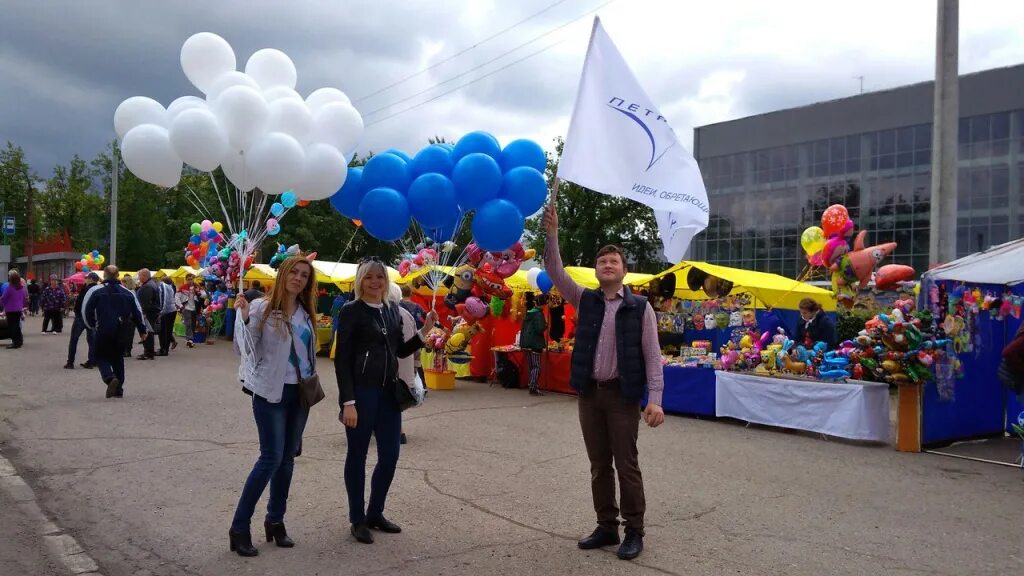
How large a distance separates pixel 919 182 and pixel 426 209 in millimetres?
46426

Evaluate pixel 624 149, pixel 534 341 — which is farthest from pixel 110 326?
pixel 624 149

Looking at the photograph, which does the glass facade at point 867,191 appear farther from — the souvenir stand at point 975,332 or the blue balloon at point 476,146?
the blue balloon at point 476,146

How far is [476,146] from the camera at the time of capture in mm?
9703

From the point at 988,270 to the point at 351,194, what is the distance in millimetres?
7772

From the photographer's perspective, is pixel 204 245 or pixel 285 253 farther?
pixel 204 245

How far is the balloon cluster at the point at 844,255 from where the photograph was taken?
11430mm

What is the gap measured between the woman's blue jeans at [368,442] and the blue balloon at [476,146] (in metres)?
5.59

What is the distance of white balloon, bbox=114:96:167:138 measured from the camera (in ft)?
24.4

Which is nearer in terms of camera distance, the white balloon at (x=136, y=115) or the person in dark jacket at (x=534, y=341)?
the white balloon at (x=136, y=115)

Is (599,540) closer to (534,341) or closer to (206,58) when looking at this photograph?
(206,58)

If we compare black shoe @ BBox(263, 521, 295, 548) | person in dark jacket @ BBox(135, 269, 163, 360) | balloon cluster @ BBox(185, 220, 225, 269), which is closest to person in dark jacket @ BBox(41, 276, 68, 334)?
balloon cluster @ BBox(185, 220, 225, 269)

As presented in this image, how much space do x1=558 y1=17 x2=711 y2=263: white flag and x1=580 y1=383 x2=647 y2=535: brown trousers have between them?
3.85 ft

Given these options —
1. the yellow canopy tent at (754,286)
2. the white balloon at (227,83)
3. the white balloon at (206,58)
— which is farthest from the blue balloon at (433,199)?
the yellow canopy tent at (754,286)

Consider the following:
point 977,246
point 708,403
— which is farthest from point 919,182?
point 708,403
